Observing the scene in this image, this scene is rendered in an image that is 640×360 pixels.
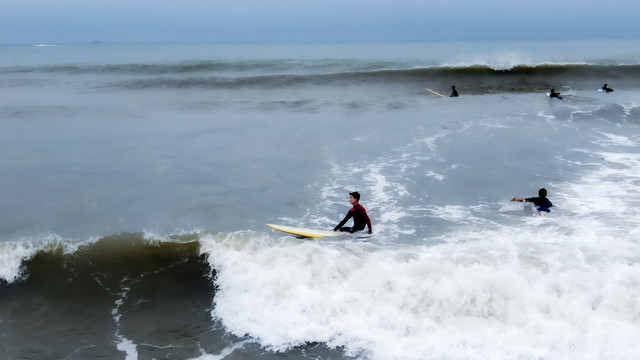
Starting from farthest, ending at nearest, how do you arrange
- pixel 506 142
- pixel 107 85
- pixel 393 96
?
1. pixel 107 85
2. pixel 393 96
3. pixel 506 142

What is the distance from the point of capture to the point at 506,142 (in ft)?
66.4

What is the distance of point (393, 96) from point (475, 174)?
72.2ft

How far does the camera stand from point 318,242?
10.6m

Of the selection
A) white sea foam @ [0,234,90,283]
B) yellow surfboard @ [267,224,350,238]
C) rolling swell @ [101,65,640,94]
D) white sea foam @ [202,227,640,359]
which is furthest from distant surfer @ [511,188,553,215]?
rolling swell @ [101,65,640,94]

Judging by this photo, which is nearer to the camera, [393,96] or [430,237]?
[430,237]

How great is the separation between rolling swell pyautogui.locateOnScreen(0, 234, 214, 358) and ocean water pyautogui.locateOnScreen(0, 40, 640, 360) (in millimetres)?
38

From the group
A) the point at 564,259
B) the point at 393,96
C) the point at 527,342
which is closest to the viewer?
the point at 527,342

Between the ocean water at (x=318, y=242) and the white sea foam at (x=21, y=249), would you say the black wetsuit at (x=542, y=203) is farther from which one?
the white sea foam at (x=21, y=249)

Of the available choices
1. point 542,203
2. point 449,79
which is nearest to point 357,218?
point 542,203

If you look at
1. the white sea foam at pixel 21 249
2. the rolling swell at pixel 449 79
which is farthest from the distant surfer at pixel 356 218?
the rolling swell at pixel 449 79

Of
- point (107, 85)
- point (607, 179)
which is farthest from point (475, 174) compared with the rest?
point (107, 85)

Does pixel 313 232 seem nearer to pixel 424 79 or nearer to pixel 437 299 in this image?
pixel 437 299

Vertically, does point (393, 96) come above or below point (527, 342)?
above

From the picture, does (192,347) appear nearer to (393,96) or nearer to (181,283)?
(181,283)
